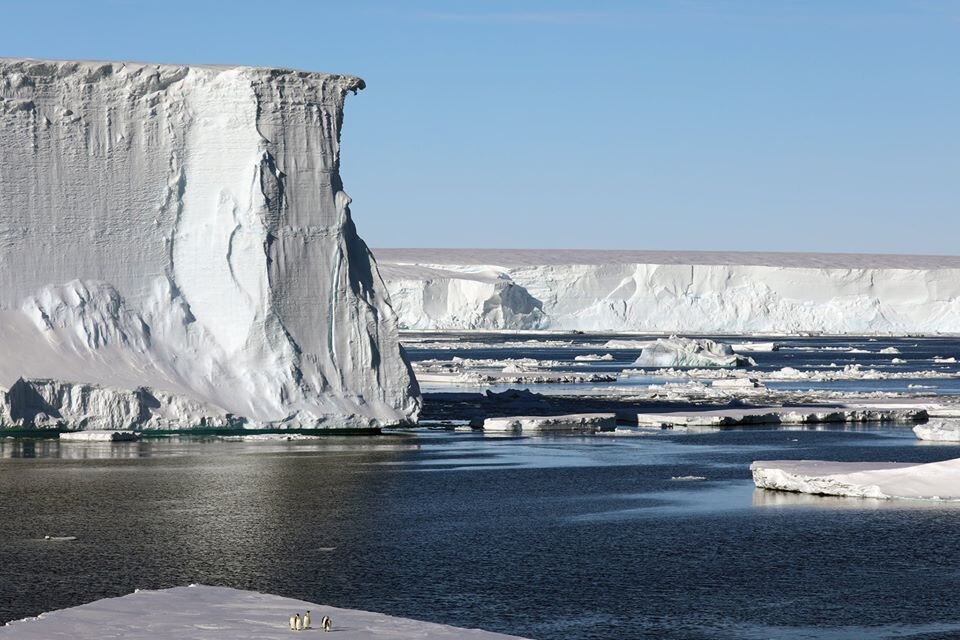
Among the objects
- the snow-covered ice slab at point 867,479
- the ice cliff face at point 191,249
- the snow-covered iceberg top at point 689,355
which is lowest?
the snow-covered ice slab at point 867,479

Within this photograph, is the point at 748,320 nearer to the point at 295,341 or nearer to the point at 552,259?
the point at 552,259

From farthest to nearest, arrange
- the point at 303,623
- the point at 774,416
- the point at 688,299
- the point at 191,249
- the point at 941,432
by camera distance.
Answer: the point at 688,299 < the point at 774,416 < the point at 941,432 < the point at 191,249 < the point at 303,623

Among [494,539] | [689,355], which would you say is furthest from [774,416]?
[689,355]

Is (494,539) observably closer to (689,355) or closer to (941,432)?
(941,432)

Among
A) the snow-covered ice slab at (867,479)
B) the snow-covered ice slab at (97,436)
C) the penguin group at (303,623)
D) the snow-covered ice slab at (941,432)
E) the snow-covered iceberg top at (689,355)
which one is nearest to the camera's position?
the penguin group at (303,623)

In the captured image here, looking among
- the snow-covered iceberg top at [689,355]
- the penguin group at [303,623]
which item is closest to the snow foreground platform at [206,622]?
the penguin group at [303,623]

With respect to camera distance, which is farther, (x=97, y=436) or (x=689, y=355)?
(x=689, y=355)

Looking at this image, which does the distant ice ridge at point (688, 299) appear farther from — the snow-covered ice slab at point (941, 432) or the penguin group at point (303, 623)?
the penguin group at point (303, 623)
